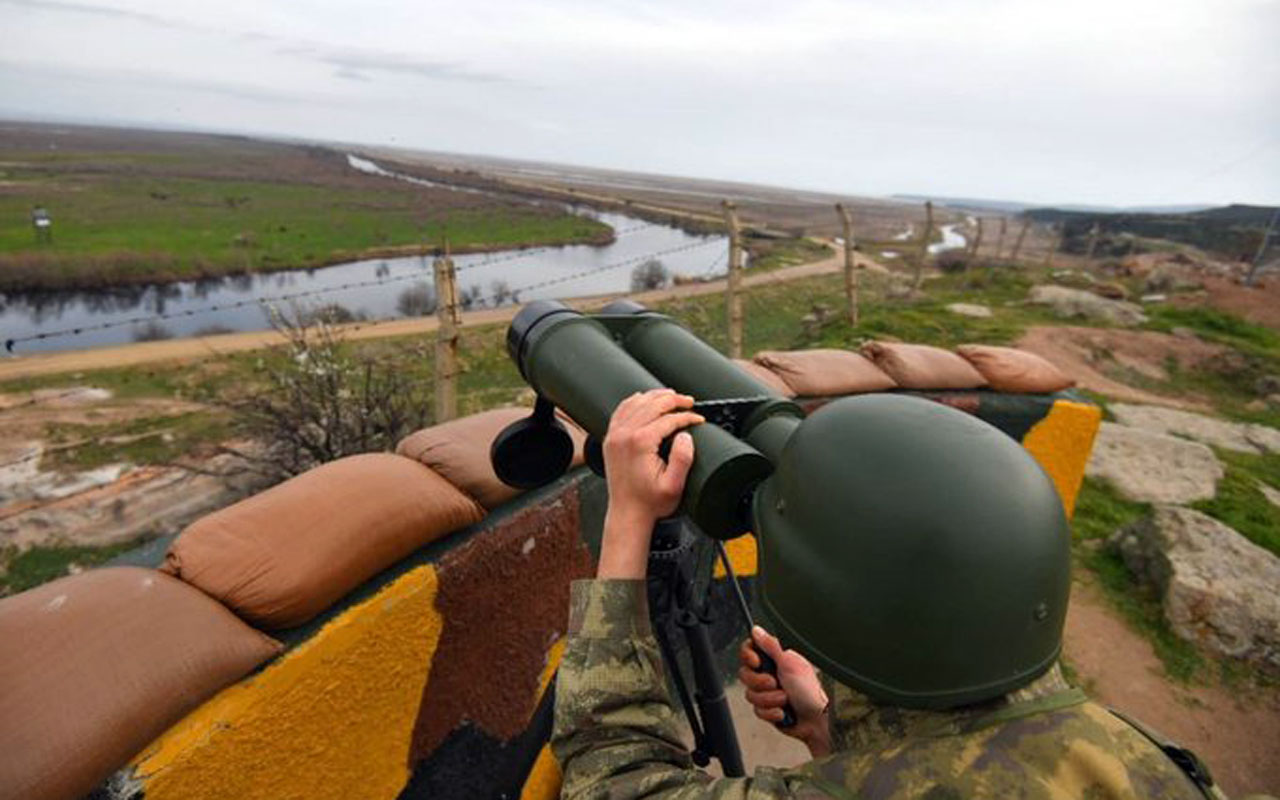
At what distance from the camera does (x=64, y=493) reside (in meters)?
7.05

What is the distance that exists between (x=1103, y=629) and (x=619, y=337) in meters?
3.83

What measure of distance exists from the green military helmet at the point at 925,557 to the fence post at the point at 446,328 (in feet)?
11.4

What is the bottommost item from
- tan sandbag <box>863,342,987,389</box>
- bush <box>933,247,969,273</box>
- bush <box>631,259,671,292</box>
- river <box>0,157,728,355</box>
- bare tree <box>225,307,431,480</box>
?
river <box>0,157,728,355</box>

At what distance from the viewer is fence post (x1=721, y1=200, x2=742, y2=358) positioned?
6406mm

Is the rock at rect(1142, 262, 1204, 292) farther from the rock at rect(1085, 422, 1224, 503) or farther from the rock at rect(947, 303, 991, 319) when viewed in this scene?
the rock at rect(1085, 422, 1224, 503)

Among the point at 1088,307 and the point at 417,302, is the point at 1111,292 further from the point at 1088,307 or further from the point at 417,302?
the point at 417,302

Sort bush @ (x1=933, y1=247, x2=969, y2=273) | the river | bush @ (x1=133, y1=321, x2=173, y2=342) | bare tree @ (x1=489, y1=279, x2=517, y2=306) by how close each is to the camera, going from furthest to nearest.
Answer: bush @ (x1=933, y1=247, x2=969, y2=273) < bare tree @ (x1=489, y1=279, x2=517, y2=306) < the river < bush @ (x1=133, y1=321, x2=173, y2=342)

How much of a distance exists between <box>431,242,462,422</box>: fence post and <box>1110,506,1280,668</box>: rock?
4229mm

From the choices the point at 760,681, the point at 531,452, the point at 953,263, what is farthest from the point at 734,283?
the point at 953,263

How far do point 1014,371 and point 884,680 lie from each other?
349cm

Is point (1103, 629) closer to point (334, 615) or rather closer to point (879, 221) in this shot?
point (334, 615)

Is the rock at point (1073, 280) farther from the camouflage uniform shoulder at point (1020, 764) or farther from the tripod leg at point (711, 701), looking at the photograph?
the camouflage uniform shoulder at point (1020, 764)

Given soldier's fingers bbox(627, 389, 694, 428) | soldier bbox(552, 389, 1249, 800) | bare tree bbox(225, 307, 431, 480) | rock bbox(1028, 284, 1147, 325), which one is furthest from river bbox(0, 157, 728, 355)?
soldier bbox(552, 389, 1249, 800)

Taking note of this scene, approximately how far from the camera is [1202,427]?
6.97m
